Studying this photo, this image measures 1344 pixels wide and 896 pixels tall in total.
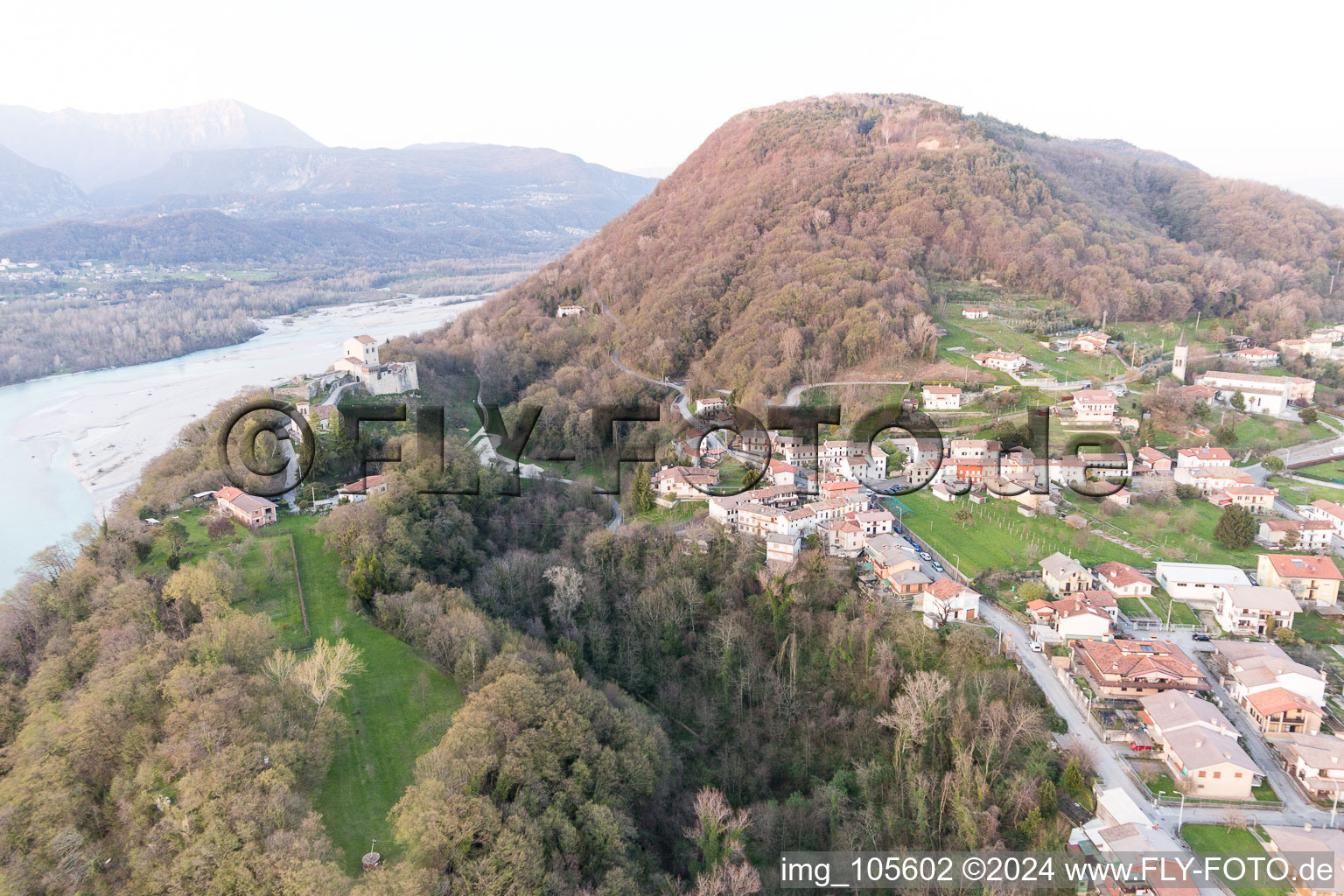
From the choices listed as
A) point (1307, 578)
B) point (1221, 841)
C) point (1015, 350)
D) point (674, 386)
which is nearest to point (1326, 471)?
point (1307, 578)

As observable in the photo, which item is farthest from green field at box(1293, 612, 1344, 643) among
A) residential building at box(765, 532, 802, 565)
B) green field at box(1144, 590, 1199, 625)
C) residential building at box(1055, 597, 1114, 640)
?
residential building at box(765, 532, 802, 565)

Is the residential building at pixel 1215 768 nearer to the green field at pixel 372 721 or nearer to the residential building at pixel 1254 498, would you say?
the residential building at pixel 1254 498

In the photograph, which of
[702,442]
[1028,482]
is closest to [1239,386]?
[1028,482]

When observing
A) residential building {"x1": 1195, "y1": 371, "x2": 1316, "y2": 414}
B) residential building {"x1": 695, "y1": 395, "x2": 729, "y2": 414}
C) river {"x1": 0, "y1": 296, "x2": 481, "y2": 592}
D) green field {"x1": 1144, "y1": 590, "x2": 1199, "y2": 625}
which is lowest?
river {"x1": 0, "y1": 296, "x2": 481, "y2": 592}

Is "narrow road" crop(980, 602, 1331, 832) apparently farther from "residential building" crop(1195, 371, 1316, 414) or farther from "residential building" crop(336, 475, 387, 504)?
"residential building" crop(1195, 371, 1316, 414)

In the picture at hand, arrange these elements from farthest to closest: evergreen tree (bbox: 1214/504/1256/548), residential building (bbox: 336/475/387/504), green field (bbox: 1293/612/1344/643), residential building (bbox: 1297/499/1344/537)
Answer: residential building (bbox: 1297/499/1344/537) < residential building (bbox: 336/475/387/504) < evergreen tree (bbox: 1214/504/1256/548) < green field (bbox: 1293/612/1344/643)

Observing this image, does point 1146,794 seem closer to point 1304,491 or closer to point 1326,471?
point 1304,491

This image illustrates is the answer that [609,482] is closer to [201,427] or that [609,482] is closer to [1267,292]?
[201,427]
